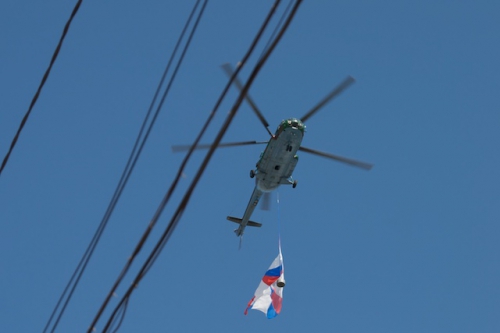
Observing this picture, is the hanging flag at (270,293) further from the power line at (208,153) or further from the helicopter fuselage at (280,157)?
the power line at (208,153)

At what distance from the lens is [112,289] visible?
6.68 metres

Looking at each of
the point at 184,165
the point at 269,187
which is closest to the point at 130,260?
the point at 184,165

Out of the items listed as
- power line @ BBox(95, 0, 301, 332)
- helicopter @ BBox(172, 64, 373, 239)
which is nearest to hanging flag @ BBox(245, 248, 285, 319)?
helicopter @ BBox(172, 64, 373, 239)

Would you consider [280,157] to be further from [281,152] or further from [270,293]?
[270,293]

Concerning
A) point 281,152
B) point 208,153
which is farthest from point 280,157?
point 208,153

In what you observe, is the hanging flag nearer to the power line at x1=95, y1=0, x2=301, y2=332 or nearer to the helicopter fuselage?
the helicopter fuselage

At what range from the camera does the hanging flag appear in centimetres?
2972

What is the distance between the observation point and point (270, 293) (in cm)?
3062

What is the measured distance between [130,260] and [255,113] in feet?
69.4

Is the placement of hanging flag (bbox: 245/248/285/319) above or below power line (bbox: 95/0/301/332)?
above

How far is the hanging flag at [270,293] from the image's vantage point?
29722mm

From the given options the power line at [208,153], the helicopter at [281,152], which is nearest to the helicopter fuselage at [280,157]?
the helicopter at [281,152]

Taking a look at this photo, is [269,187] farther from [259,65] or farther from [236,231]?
[259,65]

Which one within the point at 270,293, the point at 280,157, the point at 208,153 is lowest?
the point at 208,153
